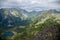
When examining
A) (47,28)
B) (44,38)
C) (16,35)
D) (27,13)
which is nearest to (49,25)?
(47,28)

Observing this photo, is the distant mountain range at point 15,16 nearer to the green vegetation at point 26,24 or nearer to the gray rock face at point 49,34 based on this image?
the green vegetation at point 26,24

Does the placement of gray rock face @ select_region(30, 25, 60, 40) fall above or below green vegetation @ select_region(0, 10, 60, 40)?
below

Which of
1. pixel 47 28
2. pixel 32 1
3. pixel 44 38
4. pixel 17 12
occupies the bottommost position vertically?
pixel 44 38

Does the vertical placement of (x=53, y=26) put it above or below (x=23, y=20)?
below

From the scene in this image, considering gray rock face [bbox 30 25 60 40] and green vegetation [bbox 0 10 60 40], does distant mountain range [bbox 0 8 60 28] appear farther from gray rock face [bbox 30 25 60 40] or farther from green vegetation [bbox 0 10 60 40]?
gray rock face [bbox 30 25 60 40]

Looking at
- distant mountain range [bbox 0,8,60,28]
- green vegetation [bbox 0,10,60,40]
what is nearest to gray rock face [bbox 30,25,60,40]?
green vegetation [bbox 0,10,60,40]

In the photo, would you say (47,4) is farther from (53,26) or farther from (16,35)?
(16,35)

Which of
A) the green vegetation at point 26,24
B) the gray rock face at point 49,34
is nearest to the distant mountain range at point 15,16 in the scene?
the green vegetation at point 26,24

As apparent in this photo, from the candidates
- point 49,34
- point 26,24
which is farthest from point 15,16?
point 49,34
